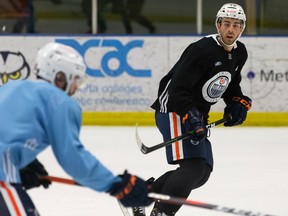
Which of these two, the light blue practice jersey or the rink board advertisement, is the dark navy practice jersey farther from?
the rink board advertisement

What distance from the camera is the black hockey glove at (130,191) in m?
2.62

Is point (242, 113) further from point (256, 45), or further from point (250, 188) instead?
point (256, 45)

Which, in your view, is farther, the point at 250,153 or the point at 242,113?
the point at 250,153

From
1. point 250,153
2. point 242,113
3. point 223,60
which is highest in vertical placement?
point 223,60

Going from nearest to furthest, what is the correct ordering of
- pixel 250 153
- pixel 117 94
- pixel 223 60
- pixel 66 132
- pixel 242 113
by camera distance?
pixel 66 132 < pixel 223 60 < pixel 242 113 < pixel 250 153 < pixel 117 94

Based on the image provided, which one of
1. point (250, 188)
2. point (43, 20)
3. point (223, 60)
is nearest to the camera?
point (223, 60)

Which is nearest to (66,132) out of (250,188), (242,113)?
(242,113)

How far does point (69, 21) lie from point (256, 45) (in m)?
1.59

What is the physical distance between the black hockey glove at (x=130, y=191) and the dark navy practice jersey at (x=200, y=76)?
1.03 metres

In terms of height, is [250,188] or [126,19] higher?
[126,19]

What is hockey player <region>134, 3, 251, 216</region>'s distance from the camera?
367cm

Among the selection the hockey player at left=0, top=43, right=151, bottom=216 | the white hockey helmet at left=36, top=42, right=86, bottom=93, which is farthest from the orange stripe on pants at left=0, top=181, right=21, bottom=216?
the white hockey helmet at left=36, top=42, right=86, bottom=93

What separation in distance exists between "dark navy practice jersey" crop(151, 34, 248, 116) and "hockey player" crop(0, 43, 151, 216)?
1063 mm

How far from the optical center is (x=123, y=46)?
7.46m
